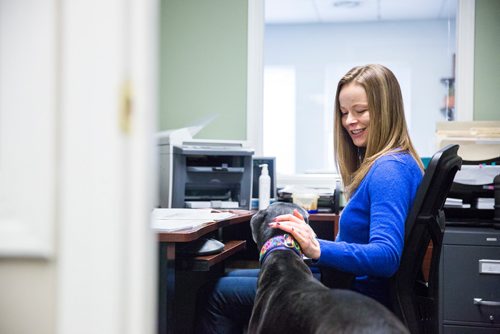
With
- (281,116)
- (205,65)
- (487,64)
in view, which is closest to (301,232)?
(205,65)

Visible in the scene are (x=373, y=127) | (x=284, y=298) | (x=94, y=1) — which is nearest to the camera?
(x=94, y=1)

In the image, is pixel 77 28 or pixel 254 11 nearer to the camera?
pixel 77 28

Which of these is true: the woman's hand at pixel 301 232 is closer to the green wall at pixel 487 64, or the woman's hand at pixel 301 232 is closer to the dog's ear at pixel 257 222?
the dog's ear at pixel 257 222

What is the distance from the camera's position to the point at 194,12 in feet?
11.6

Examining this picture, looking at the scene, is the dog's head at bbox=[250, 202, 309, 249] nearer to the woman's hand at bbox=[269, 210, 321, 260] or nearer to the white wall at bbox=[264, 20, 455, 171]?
the woman's hand at bbox=[269, 210, 321, 260]

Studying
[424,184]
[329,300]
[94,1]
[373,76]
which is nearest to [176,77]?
[373,76]

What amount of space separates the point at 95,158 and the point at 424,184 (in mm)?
941

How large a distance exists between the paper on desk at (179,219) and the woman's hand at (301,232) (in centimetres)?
29

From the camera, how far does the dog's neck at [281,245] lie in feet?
4.68

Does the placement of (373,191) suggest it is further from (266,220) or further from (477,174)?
(477,174)

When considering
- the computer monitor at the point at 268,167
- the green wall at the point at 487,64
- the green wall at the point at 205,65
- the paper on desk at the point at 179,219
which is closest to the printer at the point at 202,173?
the computer monitor at the point at 268,167

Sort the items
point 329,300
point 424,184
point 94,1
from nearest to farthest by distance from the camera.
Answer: point 94,1
point 329,300
point 424,184

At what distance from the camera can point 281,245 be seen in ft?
4.70

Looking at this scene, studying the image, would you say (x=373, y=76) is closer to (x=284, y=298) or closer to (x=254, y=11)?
(x=284, y=298)
